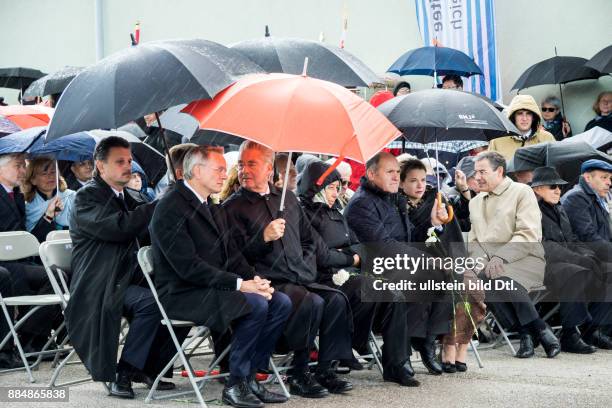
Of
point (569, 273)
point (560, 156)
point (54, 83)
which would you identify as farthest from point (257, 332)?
point (54, 83)

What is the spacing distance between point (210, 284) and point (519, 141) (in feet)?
19.8

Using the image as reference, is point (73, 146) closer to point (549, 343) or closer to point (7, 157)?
point (7, 157)

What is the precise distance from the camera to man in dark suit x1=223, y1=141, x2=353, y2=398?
7.61 meters

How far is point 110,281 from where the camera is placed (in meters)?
7.48

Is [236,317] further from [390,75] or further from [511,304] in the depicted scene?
[390,75]

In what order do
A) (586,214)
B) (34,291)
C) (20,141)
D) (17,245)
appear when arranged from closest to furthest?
(17,245) < (20,141) < (34,291) < (586,214)

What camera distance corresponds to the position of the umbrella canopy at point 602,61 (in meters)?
13.0

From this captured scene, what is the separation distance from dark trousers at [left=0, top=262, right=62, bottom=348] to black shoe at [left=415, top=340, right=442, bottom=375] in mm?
2903

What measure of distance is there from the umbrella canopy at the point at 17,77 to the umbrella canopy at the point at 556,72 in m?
7.44

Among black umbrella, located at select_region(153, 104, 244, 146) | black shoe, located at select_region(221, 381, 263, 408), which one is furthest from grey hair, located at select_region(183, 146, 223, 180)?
black shoe, located at select_region(221, 381, 263, 408)

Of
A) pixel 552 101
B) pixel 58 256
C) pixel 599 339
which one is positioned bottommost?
pixel 599 339

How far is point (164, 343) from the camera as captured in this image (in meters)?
7.73

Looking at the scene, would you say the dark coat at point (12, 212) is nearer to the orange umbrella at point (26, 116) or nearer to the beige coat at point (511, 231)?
the orange umbrella at point (26, 116)

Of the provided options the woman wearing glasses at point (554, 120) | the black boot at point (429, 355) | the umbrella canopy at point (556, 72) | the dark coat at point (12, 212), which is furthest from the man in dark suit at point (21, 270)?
the woman wearing glasses at point (554, 120)
